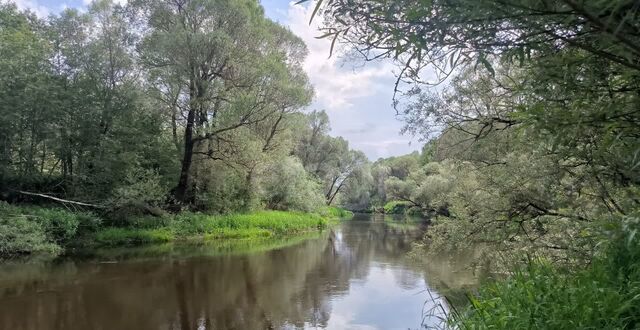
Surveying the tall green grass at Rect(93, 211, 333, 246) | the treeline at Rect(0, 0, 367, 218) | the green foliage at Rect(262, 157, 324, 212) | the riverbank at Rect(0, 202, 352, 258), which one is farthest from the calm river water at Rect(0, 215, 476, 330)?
the green foliage at Rect(262, 157, 324, 212)

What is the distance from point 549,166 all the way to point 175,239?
17.0 metres

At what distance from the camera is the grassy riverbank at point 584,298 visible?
8.61ft

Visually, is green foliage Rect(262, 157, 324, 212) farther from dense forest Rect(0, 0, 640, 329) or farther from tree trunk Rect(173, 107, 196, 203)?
tree trunk Rect(173, 107, 196, 203)

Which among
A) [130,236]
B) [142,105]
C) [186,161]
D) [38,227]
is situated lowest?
[130,236]

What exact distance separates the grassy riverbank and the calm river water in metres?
2.85

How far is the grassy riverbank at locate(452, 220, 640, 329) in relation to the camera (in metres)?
2.62

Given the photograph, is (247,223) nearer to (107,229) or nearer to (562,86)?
(107,229)

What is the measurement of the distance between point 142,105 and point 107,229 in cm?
566

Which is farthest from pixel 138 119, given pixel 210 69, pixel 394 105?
pixel 394 105

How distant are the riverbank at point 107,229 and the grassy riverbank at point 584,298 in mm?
14512

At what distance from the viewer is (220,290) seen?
11.7 meters

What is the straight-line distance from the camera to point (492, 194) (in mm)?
7629

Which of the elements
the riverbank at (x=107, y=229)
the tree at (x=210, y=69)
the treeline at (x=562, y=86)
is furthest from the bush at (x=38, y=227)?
the treeline at (x=562, y=86)

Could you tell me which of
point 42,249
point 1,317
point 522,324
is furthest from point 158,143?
point 522,324
